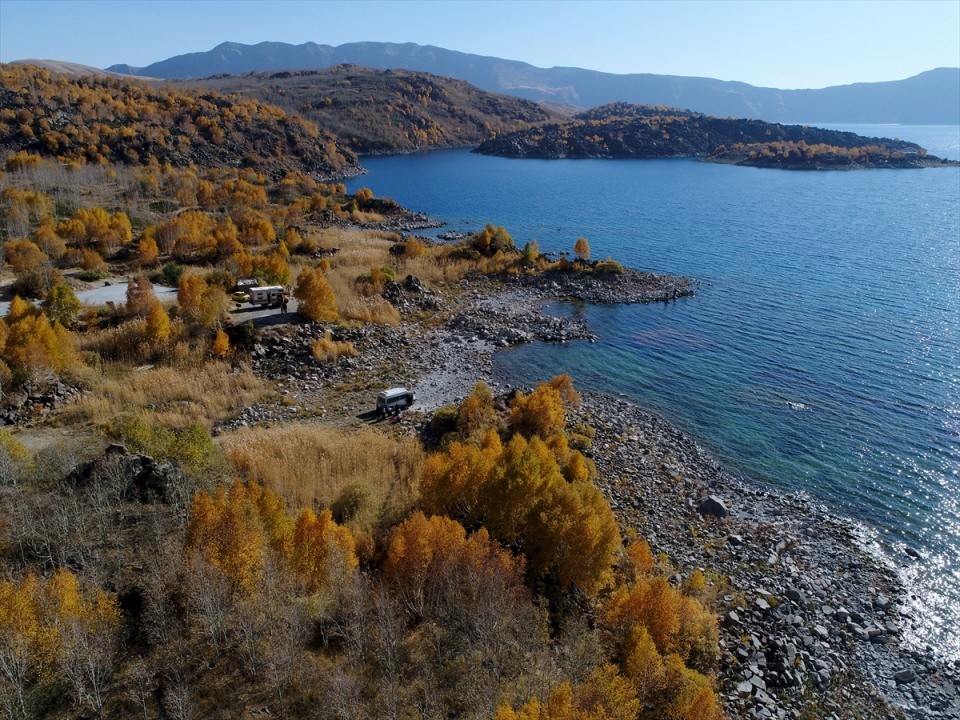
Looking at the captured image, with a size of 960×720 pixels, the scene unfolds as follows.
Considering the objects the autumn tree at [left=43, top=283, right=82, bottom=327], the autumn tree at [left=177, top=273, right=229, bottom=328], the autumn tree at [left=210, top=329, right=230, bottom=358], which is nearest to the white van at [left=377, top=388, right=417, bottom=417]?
the autumn tree at [left=210, top=329, right=230, bottom=358]

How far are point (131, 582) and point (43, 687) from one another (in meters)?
4.17

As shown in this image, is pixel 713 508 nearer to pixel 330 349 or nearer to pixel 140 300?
pixel 330 349

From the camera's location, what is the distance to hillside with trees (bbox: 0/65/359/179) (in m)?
110

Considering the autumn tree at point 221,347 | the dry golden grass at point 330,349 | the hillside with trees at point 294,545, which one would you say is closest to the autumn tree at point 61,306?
the hillside with trees at point 294,545

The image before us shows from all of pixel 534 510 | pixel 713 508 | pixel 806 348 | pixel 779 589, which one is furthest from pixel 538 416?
pixel 806 348

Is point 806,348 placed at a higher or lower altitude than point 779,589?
higher

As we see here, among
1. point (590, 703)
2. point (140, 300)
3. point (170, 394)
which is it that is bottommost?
point (590, 703)

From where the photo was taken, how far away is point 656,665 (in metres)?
18.1

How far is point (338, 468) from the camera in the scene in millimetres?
28609

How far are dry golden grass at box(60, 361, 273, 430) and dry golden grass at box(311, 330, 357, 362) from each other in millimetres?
5026

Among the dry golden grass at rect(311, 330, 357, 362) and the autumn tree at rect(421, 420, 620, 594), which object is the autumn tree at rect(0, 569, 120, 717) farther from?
the dry golden grass at rect(311, 330, 357, 362)

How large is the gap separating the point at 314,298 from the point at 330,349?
5759mm

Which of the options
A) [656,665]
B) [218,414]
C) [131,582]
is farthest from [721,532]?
[218,414]

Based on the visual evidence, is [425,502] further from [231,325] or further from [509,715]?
[231,325]
